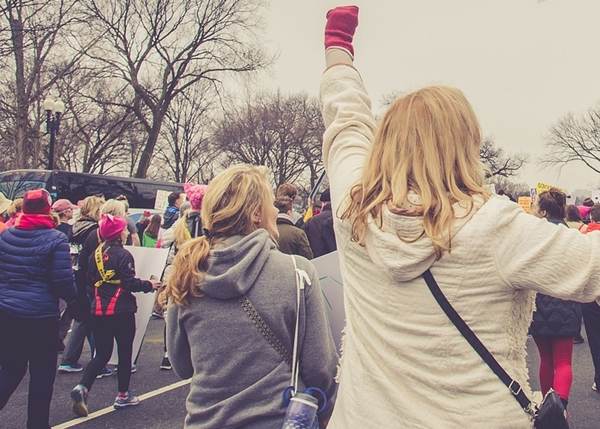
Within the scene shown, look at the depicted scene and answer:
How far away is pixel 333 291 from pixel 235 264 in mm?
993

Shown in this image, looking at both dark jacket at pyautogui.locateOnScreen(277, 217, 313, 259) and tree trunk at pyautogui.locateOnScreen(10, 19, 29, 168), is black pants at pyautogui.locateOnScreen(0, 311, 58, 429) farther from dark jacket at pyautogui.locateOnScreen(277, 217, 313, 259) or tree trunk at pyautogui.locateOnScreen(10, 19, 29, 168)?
tree trunk at pyautogui.locateOnScreen(10, 19, 29, 168)

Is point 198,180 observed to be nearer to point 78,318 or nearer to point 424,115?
point 78,318

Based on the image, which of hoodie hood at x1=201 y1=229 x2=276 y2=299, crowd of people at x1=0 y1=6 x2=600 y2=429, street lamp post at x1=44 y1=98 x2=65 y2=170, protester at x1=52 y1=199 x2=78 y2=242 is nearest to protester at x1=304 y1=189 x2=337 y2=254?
protester at x1=52 y1=199 x2=78 y2=242

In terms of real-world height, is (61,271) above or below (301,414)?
below

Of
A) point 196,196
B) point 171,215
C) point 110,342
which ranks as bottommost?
point 110,342

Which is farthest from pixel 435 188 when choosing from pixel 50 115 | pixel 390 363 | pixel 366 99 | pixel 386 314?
pixel 50 115

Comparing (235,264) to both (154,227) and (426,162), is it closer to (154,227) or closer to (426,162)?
(426,162)

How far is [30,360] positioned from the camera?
4.16 m

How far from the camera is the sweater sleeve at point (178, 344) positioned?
7.50ft

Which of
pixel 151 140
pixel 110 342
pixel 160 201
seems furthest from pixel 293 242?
pixel 151 140

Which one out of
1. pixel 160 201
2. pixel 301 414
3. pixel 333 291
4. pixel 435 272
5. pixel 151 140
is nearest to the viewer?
pixel 435 272

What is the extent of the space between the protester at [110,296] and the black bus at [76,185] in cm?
1249

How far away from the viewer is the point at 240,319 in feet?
6.99

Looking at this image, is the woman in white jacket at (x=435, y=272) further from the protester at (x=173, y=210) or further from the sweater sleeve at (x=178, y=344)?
the protester at (x=173, y=210)
